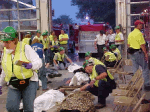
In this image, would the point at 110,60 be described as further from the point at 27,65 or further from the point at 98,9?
the point at 98,9

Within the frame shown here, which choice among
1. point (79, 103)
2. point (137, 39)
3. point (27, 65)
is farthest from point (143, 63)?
point (27, 65)

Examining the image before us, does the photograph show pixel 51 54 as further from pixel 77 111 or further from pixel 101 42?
pixel 77 111

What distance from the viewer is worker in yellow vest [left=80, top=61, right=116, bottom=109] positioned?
19.0 ft

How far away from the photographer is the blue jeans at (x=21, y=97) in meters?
3.94

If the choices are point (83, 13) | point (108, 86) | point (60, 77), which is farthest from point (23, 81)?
point (83, 13)

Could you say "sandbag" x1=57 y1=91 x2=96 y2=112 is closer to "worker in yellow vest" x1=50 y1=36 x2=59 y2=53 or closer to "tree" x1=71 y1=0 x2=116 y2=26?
"worker in yellow vest" x1=50 y1=36 x2=59 y2=53

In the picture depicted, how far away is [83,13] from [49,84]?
141 ft

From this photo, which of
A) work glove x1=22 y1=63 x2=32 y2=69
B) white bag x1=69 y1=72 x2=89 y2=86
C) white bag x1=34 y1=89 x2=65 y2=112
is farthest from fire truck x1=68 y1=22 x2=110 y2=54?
work glove x1=22 y1=63 x2=32 y2=69

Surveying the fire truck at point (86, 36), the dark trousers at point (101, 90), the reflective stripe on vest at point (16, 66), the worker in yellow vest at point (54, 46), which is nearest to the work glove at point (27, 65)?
the reflective stripe on vest at point (16, 66)

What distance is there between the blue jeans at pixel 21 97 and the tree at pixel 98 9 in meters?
37.8

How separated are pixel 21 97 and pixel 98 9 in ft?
137

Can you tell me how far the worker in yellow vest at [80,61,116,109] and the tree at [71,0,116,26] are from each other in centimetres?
3552

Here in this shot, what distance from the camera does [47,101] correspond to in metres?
6.39

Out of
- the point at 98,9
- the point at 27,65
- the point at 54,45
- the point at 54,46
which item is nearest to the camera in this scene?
the point at 27,65
